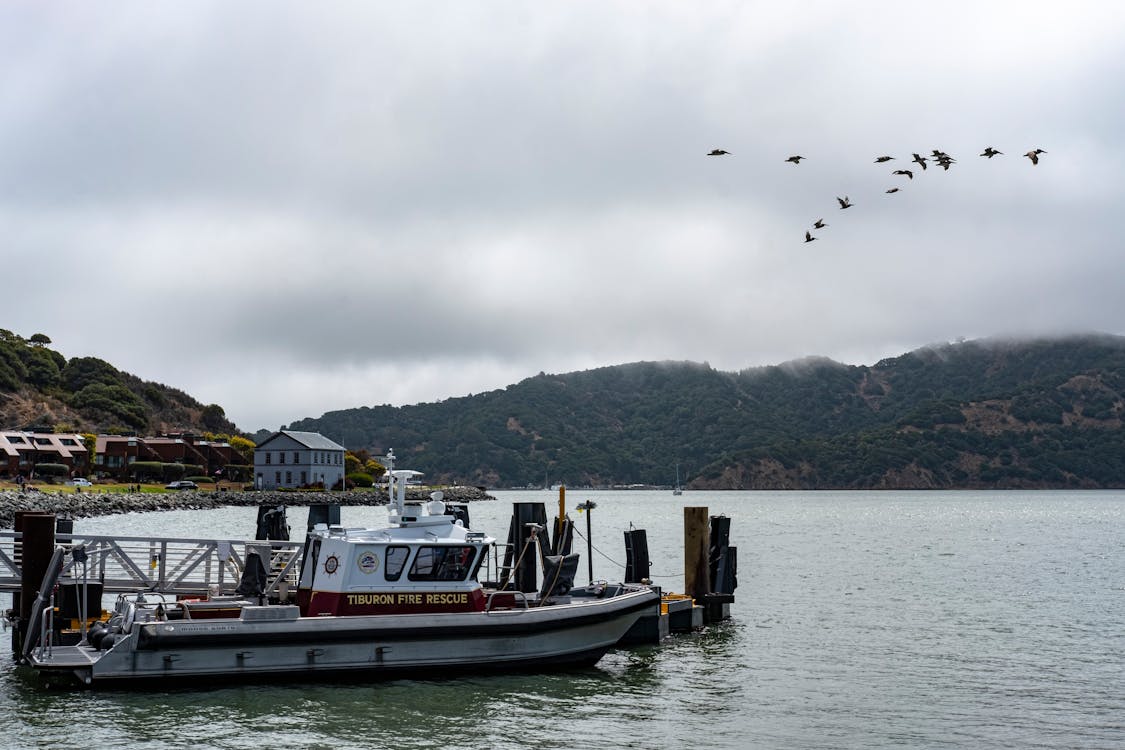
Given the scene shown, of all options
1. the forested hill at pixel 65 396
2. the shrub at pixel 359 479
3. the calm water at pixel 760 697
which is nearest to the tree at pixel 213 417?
the forested hill at pixel 65 396

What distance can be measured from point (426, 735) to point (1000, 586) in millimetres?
30606

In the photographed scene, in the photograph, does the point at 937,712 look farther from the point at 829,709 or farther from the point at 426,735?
the point at 426,735

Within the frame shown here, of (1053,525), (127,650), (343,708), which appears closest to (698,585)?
(343,708)

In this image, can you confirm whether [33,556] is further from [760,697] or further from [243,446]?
[243,446]

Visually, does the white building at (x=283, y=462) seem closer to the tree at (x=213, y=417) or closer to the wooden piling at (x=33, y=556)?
the tree at (x=213, y=417)

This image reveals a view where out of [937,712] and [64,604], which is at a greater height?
[64,604]

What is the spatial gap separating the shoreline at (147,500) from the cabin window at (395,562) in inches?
1178

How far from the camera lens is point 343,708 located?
18812 millimetres

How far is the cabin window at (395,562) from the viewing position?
20.7 meters

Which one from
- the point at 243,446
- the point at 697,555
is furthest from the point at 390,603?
the point at 243,446

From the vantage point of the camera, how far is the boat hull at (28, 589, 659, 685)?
1900cm

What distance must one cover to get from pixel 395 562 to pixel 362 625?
4.42ft

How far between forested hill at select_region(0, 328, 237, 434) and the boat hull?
107801 mm

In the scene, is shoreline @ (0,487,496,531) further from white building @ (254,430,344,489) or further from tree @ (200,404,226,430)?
tree @ (200,404,226,430)
